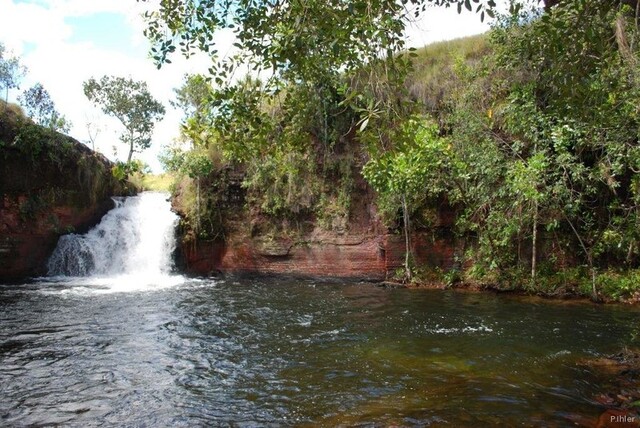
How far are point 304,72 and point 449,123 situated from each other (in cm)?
1170

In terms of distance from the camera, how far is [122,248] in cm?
1975

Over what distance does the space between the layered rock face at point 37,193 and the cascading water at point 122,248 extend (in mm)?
720

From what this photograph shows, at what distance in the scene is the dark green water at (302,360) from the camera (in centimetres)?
564

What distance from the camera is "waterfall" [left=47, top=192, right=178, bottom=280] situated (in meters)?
18.7

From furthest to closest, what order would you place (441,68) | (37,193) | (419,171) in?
(441,68) < (37,193) < (419,171)

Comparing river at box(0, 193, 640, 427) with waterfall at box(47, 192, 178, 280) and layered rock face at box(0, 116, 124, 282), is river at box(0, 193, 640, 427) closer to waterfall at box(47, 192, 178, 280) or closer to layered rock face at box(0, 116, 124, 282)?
waterfall at box(47, 192, 178, 280)

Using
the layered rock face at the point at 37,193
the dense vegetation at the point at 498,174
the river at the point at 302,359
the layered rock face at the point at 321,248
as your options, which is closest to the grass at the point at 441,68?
the dense vegetation at the point at 498,174

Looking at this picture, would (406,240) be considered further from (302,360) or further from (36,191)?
(36,191)

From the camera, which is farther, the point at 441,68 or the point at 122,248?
the point at 122,248

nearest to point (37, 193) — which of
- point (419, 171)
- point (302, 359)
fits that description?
point (419, 171)

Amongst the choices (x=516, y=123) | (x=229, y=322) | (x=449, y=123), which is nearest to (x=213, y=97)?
(x=229, y=322)

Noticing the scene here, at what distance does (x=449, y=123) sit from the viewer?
1597 cm

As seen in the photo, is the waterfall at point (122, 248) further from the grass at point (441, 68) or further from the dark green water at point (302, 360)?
the grass at point (441, 68)

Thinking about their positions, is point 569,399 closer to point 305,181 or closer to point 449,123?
point 449,123
